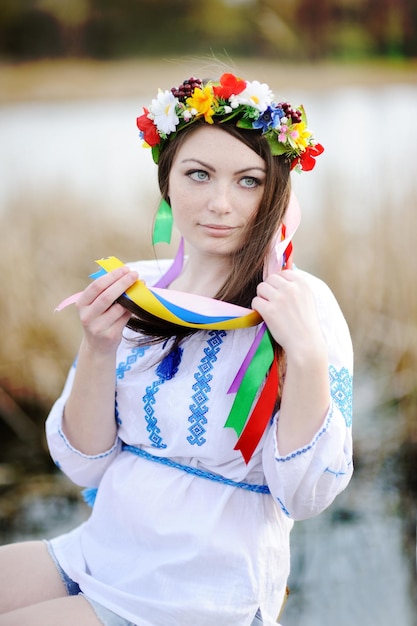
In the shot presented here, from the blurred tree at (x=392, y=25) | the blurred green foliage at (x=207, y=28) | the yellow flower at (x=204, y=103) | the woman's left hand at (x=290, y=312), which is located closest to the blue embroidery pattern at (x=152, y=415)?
the woman's left hand at (x=290, y=312)

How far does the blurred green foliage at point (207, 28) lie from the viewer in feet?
10.1

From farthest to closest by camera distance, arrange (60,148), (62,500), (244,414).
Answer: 1. (60,148)
2. (62,500)
3. (244,414)

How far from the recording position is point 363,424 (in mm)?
2883

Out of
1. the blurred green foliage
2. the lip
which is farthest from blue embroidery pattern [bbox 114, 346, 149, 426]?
the blurred green foliage

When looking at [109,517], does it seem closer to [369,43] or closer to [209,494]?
[209,494]

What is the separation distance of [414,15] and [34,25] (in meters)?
1.56

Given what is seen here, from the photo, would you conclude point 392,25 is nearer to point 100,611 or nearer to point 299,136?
point 299,136

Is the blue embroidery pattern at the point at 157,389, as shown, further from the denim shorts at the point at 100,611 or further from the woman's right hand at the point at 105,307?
the denim shorts at the point at 100,611

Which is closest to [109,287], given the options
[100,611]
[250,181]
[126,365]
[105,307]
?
[105,307]

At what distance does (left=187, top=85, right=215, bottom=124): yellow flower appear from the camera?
47.6 inches

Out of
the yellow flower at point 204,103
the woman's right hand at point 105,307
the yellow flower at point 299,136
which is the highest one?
the yellow flower at point 204,103

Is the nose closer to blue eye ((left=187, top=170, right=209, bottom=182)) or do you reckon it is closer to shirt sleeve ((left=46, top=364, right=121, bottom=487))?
blue eye ((left=187, top=170, right=209, bottom=182))

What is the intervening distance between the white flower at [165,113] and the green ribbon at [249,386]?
394 mm

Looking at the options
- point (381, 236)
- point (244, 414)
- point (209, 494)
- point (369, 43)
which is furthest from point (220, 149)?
point (369, 43)
